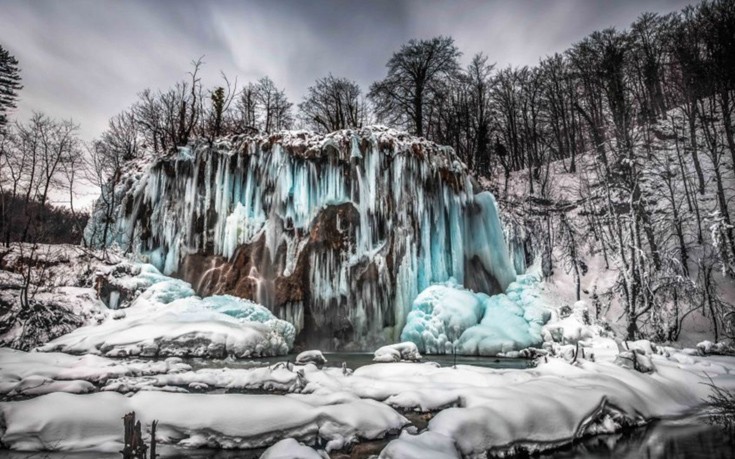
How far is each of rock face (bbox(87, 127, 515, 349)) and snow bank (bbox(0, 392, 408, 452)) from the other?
24.4ft

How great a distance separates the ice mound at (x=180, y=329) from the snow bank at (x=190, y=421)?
4401mm

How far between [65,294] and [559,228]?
1888cm

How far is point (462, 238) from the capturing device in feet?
44.7

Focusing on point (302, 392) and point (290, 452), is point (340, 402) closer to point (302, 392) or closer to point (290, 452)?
point (302, 392)

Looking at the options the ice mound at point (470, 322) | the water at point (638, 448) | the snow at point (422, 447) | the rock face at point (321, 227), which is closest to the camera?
the snow at point (422, 447)

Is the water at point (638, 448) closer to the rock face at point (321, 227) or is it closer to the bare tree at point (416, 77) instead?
the rock face at point (321, 227)

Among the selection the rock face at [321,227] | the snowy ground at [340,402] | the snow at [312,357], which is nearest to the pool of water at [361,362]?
the snow at [312,357]

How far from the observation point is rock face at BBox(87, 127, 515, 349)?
1216 cm

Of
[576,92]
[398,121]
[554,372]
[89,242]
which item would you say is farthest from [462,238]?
[576,92]

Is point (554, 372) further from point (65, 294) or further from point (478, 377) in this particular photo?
point (65, 294)

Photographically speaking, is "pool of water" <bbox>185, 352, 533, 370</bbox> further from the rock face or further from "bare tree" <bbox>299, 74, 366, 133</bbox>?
"bare tree" <bbox>299, 74, 366, 133</bbox>

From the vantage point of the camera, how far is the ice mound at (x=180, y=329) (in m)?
8.61

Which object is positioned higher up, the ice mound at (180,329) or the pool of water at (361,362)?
the ice mound at (180,329)

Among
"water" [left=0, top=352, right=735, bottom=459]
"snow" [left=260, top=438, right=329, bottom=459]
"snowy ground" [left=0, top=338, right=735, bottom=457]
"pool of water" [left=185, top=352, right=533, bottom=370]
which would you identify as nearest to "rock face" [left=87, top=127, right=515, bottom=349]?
"pool of water" [left=185, top=352, right=533, bottom=370]
